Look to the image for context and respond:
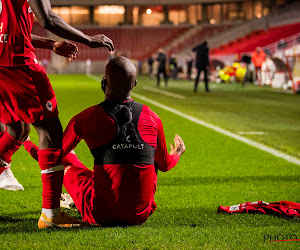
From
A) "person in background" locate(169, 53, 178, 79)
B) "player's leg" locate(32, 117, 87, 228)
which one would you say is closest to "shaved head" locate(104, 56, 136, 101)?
"player's leg" locate(32, 117, 87, 228)

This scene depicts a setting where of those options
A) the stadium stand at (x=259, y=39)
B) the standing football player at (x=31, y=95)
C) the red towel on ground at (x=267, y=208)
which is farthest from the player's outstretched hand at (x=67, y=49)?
the stadium stand at (x=259, y=39)

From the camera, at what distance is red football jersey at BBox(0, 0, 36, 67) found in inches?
149

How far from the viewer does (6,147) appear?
14.8ft

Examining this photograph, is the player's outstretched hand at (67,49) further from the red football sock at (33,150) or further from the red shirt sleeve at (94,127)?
the red football sock at (33,150)

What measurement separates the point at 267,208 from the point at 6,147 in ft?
6.66

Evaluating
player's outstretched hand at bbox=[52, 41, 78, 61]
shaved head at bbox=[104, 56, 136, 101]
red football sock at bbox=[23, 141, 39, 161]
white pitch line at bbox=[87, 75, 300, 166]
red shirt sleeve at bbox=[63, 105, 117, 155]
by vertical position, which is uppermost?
player's outstretched hand at bbox=[52, 41, 78, 61]

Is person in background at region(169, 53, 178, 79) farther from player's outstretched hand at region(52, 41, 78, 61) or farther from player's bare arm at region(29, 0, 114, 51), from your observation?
player's bare arm at region(29, 0, 114, 51)

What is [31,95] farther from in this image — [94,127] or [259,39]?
[259,39]

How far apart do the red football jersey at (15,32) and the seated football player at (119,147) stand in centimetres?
58

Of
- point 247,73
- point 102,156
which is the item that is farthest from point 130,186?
point 247,73

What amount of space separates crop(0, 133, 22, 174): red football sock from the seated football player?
30.3 inches

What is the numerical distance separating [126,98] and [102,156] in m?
0.40

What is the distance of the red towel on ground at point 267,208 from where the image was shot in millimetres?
4258

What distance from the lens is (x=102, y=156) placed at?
3.71 meters
